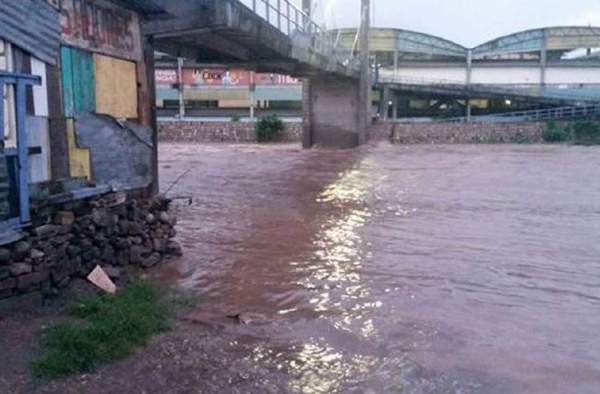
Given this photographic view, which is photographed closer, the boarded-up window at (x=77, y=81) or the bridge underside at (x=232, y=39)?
the boarded-up window at (x=77, y=81)

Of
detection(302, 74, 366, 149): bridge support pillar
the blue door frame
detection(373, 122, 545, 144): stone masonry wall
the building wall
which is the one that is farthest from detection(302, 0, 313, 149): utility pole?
the blue door frame

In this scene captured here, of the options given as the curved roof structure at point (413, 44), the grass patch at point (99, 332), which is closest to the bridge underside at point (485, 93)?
the curved roof structure at point (413, 44)

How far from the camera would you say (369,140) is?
4134 centimetres

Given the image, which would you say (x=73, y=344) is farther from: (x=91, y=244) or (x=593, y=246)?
(x=593, y=246)

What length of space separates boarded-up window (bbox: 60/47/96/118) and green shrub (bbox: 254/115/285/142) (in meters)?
33.7

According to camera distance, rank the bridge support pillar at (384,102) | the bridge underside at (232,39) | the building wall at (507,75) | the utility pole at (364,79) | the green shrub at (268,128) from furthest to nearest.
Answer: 1. the building wall at (507,75)
2. the bridge support pillar at (384,102)
3. the green shrub at (268,128)
4. the utility pole at (364,79)
5. the bridge underside at (232,39)

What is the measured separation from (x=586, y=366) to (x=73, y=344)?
4.63 meters

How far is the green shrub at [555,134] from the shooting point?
42312 mm

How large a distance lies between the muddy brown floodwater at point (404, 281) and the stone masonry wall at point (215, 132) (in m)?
A: 22.1

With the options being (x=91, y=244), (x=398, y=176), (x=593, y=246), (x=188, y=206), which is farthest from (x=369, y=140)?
(x=91, y=244)

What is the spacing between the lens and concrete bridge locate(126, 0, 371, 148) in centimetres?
1317

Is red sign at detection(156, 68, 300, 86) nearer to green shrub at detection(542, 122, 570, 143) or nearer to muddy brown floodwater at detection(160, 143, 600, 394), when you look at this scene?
green shrub at detection(542, 122, 570, 143)

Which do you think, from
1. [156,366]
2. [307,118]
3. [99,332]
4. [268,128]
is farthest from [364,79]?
[156,366]

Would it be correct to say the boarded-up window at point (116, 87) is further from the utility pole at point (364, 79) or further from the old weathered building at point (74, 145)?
the utility pole at point (364, 79)
